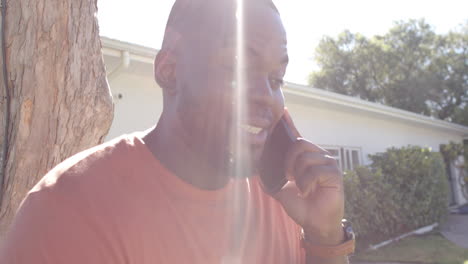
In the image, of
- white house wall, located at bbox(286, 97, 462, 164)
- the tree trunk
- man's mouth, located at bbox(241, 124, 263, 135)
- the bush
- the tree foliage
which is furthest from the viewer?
the tree foliage

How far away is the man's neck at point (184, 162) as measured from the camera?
1.33 m

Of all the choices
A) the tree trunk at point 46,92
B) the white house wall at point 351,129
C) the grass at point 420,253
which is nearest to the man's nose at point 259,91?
the tree trunk at point 46,92

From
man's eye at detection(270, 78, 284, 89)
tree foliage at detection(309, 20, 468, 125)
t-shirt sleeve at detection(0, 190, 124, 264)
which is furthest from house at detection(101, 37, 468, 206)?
tree foliage at detection(309, 20, 468, 125)

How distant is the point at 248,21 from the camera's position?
1.36 meters

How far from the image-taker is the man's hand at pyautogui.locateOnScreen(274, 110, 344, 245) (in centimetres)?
144

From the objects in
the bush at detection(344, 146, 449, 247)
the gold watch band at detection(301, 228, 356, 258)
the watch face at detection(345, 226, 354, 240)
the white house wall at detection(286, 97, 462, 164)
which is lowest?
the bush at detection(344, 146, 449, 247)

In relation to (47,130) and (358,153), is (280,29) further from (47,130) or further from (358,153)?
(358,153)

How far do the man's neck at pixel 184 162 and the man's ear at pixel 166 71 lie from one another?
0.57 feet

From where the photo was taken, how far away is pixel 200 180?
53.0 inches

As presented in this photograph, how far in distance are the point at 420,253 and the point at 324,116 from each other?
410 cm

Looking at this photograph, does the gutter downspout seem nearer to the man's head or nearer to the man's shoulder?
the man's head

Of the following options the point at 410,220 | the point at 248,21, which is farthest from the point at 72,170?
the point at 410,220

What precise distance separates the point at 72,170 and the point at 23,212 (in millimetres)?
171

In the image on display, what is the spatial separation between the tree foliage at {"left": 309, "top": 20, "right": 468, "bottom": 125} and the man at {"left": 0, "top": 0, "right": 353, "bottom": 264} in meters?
29.9
